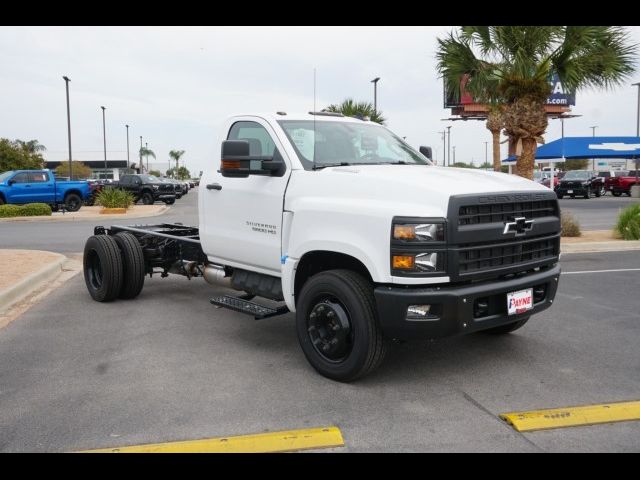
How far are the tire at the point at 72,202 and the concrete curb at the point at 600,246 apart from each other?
20.0 meters

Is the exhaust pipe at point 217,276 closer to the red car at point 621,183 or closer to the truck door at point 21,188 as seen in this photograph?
the truck door at point 21,188

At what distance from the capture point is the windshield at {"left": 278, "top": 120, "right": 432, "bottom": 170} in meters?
5.26

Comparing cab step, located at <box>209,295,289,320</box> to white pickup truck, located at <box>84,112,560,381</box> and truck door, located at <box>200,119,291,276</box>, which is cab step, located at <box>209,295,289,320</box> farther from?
truck door, located at <box>200,119,291,276</box>

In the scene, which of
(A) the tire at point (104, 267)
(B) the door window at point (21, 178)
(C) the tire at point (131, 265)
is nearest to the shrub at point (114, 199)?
(B) the door window at point (21, 178)

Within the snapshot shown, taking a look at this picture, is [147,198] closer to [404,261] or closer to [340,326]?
[340,326]

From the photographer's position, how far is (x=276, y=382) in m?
4.62

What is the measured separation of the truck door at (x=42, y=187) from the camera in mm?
24234

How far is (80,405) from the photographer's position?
418 centimetres

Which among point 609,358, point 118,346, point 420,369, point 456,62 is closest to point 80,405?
point 118,346

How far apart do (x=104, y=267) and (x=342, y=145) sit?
11.6 feet

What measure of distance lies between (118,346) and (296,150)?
2457 millimetres

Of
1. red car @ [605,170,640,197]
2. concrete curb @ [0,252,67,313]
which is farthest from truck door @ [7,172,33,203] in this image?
red car @ [605,170,640,197]

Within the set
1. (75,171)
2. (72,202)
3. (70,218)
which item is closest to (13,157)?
(75,171)

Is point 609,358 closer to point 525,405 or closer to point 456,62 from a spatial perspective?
point 525,405
